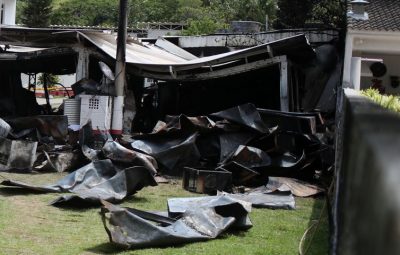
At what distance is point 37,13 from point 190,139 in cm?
4742

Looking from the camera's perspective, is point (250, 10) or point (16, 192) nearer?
point (16, 192)

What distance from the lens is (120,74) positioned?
611 inches

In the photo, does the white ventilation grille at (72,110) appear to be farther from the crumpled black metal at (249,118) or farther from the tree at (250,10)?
the tree at (250,10)

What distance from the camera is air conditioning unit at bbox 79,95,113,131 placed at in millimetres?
15398

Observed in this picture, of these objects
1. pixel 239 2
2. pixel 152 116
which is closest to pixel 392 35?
pixel 152 116

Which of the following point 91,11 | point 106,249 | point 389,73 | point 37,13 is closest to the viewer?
point 106,249

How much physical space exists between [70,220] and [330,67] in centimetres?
1218

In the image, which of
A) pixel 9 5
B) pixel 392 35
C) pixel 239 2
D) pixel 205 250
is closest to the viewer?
pixel 205 250

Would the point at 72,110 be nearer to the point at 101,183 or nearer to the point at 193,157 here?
the point at 193,157

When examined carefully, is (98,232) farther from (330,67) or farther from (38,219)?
(330,67)

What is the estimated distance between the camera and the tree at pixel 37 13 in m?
55.5

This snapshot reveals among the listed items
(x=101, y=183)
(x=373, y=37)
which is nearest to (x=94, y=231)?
(x=101, y=183)

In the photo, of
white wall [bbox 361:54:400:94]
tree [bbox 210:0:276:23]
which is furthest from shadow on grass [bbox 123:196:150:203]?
tree [bbox 210:0:276:23]

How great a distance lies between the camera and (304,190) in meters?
10.7
